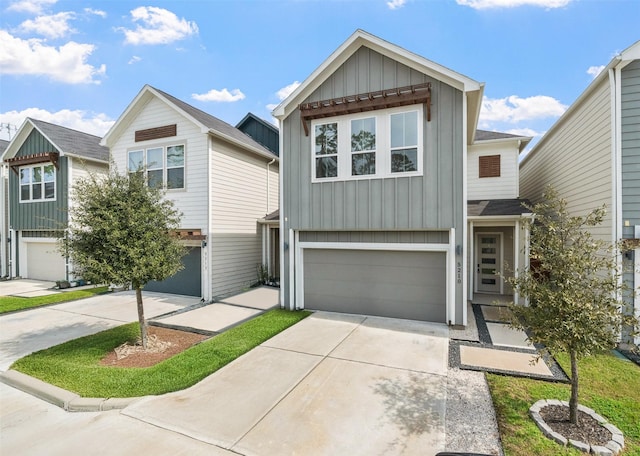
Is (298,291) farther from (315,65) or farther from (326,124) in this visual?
(315,65)

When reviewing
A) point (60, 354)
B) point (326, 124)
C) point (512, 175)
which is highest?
point (326, 124)

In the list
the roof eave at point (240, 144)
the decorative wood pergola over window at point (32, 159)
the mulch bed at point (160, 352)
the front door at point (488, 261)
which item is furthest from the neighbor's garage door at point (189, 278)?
the front door at point (488, 261)

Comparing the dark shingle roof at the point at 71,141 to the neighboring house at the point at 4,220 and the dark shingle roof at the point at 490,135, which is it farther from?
the dark shingle roof at the point at 490,135

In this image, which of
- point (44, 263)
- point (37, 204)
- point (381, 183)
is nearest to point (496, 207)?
point (381, 183)

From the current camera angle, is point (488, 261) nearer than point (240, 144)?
Yes

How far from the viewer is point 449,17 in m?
9.11

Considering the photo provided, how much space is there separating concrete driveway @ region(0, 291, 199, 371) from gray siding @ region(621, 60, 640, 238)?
11634mm

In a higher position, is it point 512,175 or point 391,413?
point 512,175

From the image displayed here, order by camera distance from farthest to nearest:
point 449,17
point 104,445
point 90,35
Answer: point 90,35 → point 449,17 → point 104,445

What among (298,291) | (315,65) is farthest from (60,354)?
(315,65)

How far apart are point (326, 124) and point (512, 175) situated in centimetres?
736

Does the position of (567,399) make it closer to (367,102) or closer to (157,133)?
(367,102)

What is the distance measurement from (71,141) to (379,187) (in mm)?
14793

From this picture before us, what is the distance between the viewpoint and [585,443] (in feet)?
11.1
